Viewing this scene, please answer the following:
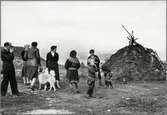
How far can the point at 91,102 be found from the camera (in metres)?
12.4

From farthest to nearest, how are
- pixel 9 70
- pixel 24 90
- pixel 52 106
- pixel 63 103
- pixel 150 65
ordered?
pixel 150 65, pixel 24 90, pixel 9 70, pixel 63 103, pixel 52 106

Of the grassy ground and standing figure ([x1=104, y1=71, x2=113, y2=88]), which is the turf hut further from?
the grassy ground

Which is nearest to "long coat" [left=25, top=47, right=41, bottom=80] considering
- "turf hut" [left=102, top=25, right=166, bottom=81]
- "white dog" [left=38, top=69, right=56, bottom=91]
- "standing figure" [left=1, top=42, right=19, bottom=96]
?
"white dog" [left=38, top=69, right=56, bottom=91]

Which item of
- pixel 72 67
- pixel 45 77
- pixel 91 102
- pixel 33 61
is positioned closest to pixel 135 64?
pixel 72 67

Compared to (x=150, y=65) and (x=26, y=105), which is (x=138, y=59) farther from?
(x=26, y=105)

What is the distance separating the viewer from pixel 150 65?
2047 centimetres

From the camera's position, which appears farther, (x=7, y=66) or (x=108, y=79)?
(x=108, y=79)

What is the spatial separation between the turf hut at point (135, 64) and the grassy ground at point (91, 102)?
12.7 feet

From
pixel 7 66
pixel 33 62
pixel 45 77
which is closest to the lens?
pixel 7 66

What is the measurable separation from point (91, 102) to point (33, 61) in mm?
3888

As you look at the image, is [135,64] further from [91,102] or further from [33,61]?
[91,102]

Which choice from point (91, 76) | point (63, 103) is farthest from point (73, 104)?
point (91, 76)

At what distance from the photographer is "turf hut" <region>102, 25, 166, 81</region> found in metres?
20.0

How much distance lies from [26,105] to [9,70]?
208 centimetres
